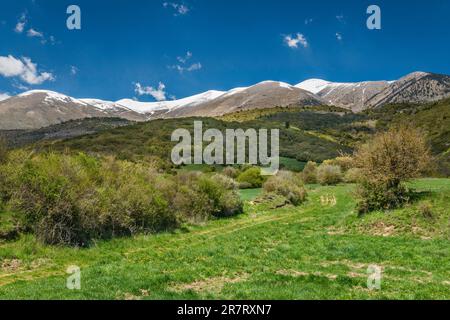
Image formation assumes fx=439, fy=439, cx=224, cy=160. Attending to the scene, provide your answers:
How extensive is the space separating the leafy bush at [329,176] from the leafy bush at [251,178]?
1043 centimetres

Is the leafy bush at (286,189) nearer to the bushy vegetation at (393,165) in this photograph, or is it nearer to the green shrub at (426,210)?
the bushy vegetation at (393,165)

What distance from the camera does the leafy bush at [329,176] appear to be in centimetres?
7644

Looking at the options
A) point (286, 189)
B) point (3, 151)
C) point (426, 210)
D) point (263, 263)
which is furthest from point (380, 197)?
point (3, 151)

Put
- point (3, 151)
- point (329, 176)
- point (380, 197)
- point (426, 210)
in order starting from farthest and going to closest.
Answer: point (329, 176) → point (380, 197) → point (426, 210) → point (3, 151)

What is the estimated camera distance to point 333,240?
23.1m

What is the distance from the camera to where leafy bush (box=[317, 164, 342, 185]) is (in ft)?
251

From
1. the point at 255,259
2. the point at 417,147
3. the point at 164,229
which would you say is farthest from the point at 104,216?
the point at 417,147

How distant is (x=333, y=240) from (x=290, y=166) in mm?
78594

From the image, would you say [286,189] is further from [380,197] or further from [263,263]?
[263,263]

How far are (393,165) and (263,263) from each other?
1624 cm

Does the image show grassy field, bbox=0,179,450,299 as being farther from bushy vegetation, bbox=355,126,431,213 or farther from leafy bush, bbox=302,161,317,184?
leafy bush, bbox=302,161,317,184

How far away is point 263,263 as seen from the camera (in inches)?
680
